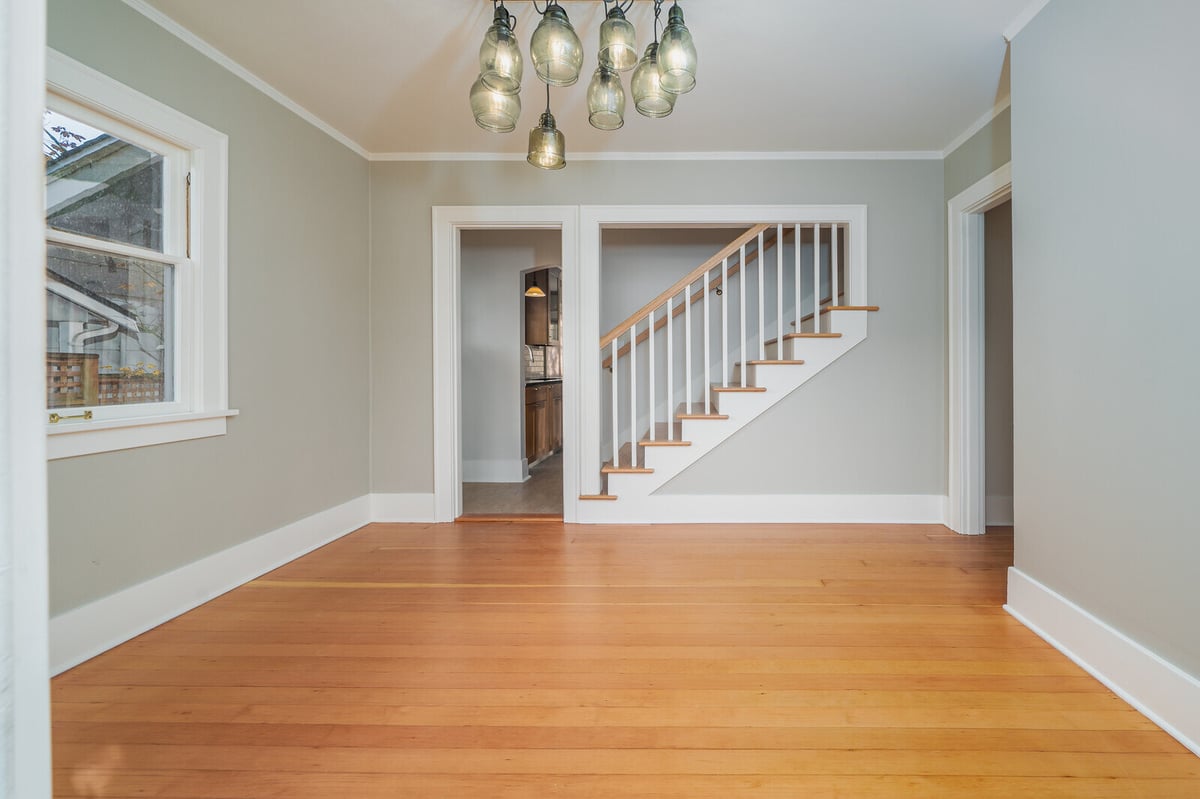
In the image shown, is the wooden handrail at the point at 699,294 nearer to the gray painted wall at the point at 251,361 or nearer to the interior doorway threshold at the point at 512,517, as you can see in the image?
the interior doorway threshold at the point at 512,517

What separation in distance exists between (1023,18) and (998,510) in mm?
2783

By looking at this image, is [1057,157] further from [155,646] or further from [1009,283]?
[155,646]

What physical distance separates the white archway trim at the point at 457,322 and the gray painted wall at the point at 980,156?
2361 millimetres

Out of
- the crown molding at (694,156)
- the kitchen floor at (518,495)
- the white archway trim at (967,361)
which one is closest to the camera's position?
the white archway trim at (967,361)

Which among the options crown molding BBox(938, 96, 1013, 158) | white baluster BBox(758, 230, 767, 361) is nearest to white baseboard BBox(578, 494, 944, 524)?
white baluster BBox(758, 230, 767, 361)

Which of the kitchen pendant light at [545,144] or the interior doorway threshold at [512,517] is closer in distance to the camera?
the kitchen pendant light at [545,144]

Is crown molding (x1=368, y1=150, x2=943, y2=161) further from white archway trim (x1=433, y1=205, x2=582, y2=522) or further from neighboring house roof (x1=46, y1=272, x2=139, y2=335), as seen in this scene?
neighboring house roof (x1=46, y1=272, x2=139, y2=335)

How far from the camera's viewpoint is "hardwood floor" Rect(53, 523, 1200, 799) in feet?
4.12

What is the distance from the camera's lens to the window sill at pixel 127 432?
1705mm

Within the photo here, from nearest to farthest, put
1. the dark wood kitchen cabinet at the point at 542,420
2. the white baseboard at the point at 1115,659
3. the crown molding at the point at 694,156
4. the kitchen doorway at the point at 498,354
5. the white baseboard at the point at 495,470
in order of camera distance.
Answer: the white baseboard at the point at 1115,659 → the crown molding at the point at 694,156 → the kitchen doorway at the point at 498,354 → the white baseboard at the point at 495,470 → the dark wood kitchen cabinet at the point at 542,420

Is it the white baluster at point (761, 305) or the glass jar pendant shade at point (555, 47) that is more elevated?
the glass jar pendant shade at point (555, 47)

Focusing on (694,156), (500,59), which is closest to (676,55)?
(500,59)

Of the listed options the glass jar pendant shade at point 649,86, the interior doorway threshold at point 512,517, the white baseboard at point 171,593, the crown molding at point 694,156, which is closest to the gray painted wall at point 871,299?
the crown molding at point 694,156

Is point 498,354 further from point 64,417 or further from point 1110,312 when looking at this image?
point 1110,312
